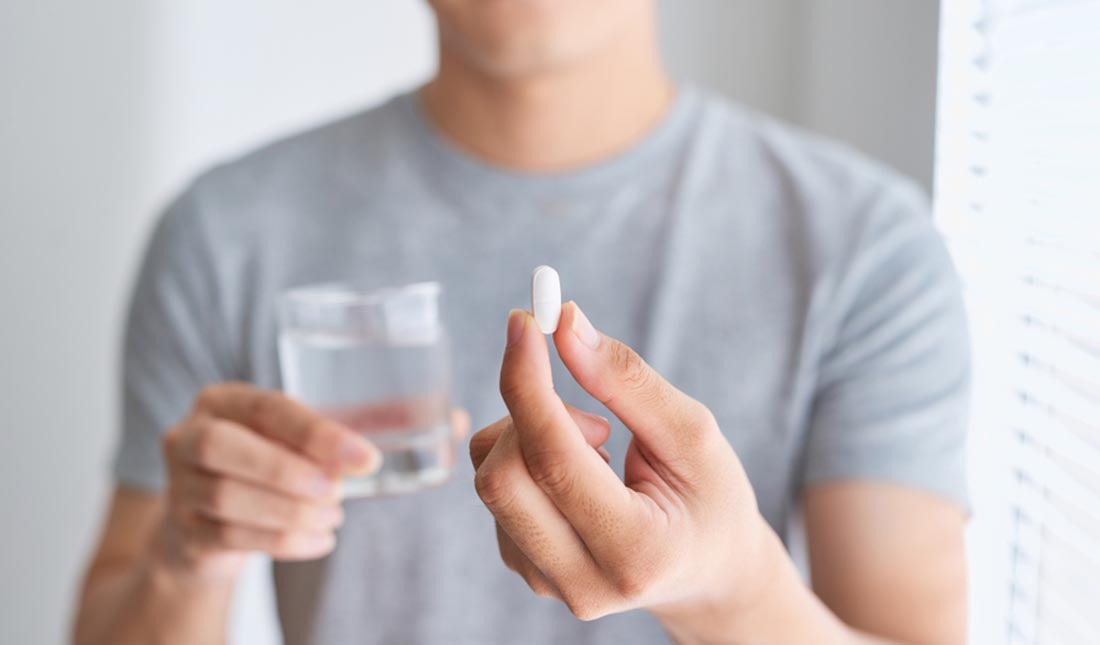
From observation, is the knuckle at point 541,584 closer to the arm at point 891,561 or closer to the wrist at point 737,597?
the wrist at point 737,597

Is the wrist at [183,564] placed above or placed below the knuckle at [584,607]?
below

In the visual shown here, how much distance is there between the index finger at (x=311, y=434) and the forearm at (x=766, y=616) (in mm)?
140

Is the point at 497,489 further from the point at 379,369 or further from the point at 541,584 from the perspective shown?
the point at 379,369

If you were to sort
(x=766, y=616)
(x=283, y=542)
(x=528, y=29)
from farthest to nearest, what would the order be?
1. (x=528, y=29)
2. (x=283, y=542)
3. (x=766, y=616)

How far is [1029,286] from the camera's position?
20.4 inches

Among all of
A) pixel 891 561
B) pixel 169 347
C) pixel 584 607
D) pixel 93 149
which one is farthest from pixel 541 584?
pixel 93 149

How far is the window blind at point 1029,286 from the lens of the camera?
1.44 feet

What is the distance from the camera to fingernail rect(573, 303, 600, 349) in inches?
9.2

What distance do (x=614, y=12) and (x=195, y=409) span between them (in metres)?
0.32

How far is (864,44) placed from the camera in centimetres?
76

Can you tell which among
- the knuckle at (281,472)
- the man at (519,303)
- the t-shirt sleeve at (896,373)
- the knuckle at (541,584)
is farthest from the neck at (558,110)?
the knuckle at (541,584)

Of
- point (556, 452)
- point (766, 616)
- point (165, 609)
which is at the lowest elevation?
point (165, 609)

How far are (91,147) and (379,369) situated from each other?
699 mm

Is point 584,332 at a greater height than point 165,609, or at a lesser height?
greater
